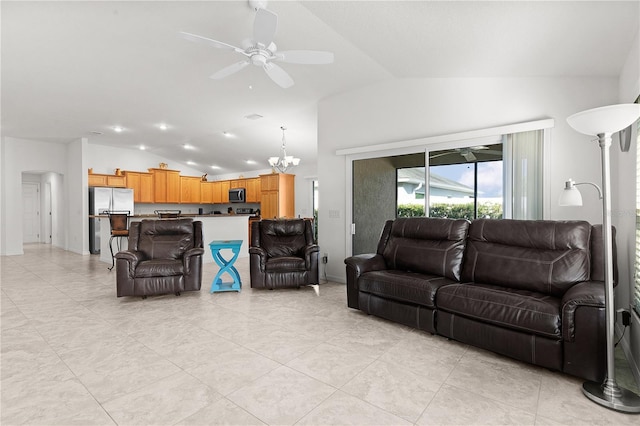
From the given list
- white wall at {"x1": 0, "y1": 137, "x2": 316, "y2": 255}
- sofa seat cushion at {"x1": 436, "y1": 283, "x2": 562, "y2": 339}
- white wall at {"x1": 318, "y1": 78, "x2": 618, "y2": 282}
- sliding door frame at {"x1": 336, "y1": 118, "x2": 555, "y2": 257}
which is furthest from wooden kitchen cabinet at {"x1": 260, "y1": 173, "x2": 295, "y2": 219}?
sofa seat cushion at {"x1": 436, "y1": 283, "x2": 562, "y2": 339}

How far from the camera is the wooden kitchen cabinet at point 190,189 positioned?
10.7 meters

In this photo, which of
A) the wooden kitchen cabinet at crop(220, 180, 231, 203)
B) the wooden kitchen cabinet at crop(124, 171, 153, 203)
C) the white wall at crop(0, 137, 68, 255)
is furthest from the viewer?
the wooden kitchen cabinet at crop(220, 180, 231, 203)

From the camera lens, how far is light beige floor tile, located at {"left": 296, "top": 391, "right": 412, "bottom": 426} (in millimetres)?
1769

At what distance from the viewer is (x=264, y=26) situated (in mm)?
2498

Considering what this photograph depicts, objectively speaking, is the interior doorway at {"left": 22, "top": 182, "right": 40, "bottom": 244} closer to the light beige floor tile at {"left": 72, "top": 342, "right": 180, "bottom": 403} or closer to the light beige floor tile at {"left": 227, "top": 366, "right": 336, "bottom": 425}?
the light beige floor tile at {"left": 72, "top": 342, "right": 180, "bottom": 403}

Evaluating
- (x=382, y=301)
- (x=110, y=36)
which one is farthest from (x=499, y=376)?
(x=110, y=36)

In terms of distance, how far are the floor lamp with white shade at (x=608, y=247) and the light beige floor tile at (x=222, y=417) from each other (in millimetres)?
2072

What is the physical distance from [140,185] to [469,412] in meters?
10.2

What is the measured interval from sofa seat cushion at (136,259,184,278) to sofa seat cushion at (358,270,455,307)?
2.40m

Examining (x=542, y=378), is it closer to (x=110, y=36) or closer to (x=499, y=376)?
(x=499, y=376)

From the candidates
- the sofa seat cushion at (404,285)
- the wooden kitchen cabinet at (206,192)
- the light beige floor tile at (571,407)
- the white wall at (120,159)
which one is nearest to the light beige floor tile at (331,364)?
the sofa seat cushion at (404,285)

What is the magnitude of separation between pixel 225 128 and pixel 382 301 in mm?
5809

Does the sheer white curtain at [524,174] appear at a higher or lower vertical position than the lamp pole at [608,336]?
higher

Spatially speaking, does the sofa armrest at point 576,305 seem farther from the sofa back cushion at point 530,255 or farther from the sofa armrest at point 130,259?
the sofa armrest at point 130,259
